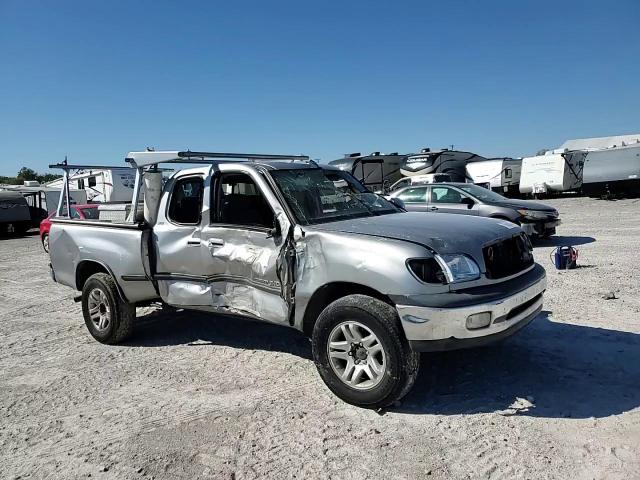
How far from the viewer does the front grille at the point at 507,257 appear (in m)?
3.90

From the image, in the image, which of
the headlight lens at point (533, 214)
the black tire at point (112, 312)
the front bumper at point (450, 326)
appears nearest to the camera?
the front bumper at point (450, 326)

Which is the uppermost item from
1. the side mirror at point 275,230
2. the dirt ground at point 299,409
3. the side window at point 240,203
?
the side window at point 240,203

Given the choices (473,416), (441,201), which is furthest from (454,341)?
(441,201)

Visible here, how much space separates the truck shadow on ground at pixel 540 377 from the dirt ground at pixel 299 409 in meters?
0.02

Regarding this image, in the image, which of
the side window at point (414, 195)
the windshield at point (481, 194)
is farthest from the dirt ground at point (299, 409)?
the side window at point (414, 195)

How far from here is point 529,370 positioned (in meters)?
4.40

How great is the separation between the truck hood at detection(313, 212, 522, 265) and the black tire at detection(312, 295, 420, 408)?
0.55 m

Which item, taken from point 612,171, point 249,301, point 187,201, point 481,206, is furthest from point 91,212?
point 612,171

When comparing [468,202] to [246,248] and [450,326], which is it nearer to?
[246,248]

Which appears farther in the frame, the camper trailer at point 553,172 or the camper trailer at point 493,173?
the camper trailer at point 493,173

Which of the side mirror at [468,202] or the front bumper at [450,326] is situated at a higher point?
the side mirror at [468,202]

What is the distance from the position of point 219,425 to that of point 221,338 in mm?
2215

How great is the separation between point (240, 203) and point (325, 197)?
80 centimetres

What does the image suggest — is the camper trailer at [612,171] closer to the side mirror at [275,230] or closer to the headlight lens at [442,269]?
the headlight lens at [442,269]
